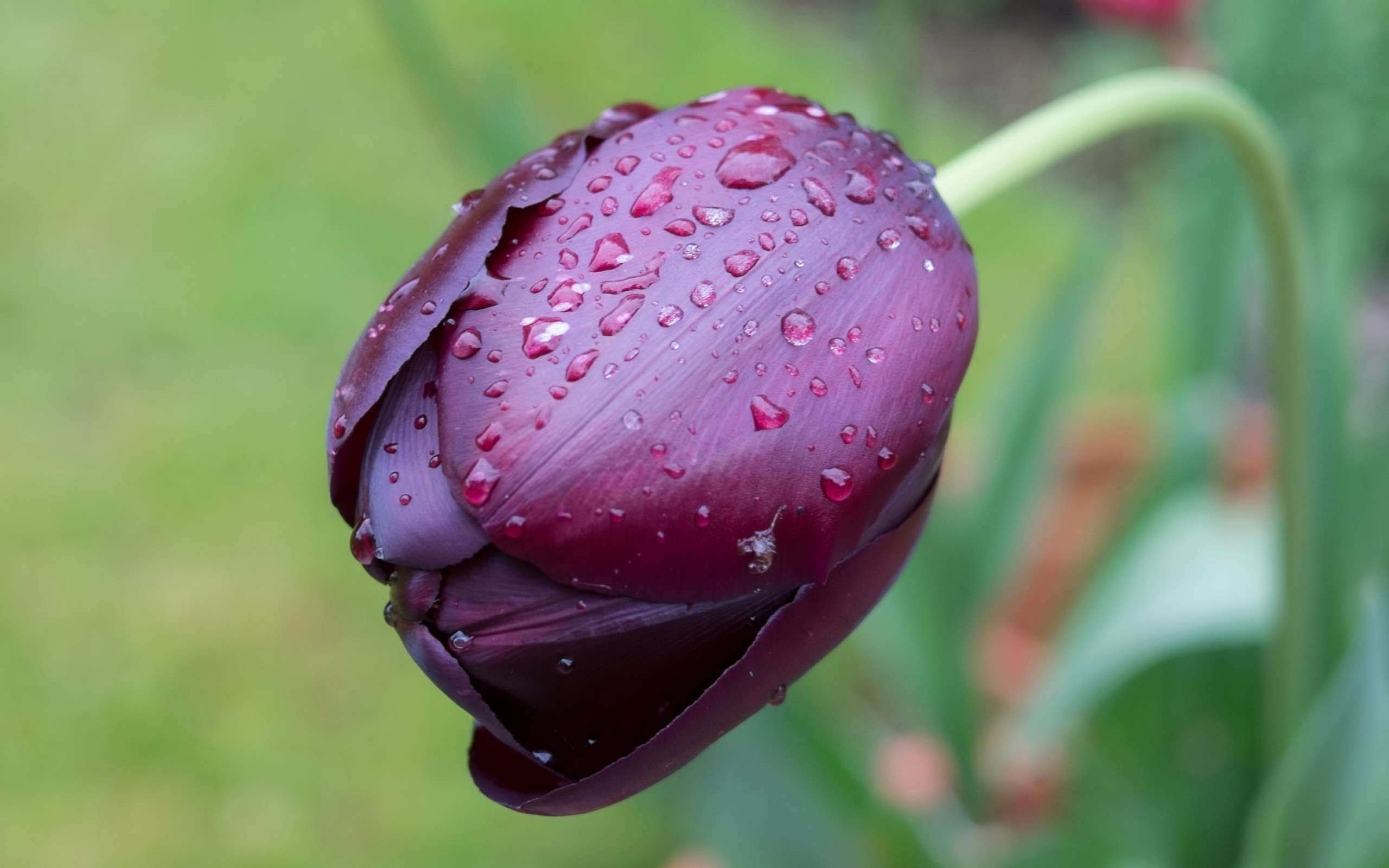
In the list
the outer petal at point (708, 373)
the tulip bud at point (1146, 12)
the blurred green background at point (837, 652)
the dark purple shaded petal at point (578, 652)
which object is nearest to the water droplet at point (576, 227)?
the outer petal at point (708, 373)

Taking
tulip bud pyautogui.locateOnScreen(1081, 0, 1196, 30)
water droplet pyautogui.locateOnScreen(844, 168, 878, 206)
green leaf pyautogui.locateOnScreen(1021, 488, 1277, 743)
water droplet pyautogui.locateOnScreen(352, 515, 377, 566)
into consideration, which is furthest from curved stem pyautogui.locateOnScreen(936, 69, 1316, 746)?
tulip bud pyautogui.locateOnScreen(1081, 0, 1196, 30)

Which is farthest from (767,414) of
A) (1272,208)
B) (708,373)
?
(1272,208)

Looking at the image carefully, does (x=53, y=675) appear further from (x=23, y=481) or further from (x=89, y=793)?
(x=23, y=481)

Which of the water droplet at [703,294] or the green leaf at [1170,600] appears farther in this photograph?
the green leaf at [1170,600]

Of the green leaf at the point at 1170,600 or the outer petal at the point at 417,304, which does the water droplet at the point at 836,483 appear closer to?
the outer petal at the point at 417,304

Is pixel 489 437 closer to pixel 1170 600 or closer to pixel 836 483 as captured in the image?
pixel 836 483

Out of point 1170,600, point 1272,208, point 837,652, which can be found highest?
point 1272,208
